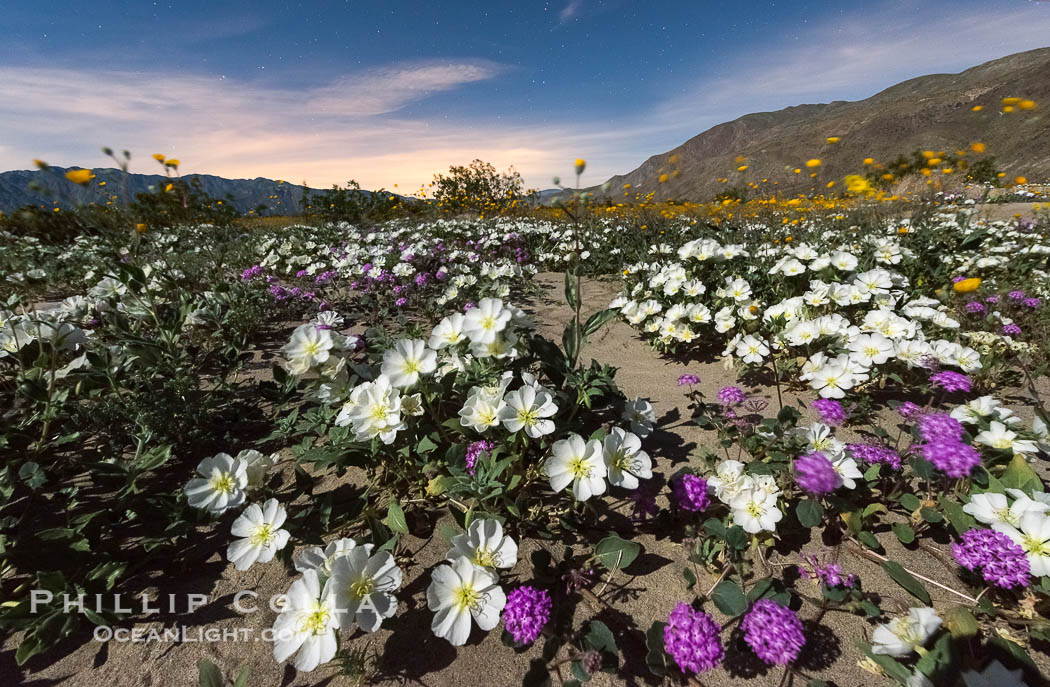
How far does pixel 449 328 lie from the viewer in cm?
185

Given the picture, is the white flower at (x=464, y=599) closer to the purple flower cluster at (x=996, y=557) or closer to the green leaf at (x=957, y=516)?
the purple flower cluster at (x=996, y=557)

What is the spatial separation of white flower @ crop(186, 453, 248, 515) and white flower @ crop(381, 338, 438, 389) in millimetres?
603

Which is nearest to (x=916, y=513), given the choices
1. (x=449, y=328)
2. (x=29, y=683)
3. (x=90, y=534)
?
(x=449, y=328)

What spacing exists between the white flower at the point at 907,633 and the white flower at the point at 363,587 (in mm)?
1371

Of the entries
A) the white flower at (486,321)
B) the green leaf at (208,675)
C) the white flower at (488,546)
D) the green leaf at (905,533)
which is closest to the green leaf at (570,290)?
the white flower at (486,321)

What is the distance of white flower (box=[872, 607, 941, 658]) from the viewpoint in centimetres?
114

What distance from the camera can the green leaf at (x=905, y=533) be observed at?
1547 mm

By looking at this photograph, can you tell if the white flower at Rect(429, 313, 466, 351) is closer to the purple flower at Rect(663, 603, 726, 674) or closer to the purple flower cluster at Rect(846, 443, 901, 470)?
the purple flower at Rect(663, 603, 726, 674)

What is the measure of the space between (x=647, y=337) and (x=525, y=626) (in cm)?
288

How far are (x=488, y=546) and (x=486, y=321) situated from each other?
33.6 inches

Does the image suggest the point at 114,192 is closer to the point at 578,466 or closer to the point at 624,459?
the point at 578,466

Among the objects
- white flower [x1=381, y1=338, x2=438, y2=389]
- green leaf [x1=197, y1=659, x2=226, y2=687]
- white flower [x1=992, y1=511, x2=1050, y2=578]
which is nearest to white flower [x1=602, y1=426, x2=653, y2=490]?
white flower [x1=381, y1=338, x2=438, y2=389]

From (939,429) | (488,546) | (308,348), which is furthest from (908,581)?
(308,348)

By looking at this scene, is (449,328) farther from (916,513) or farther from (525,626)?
→ (916,513)
